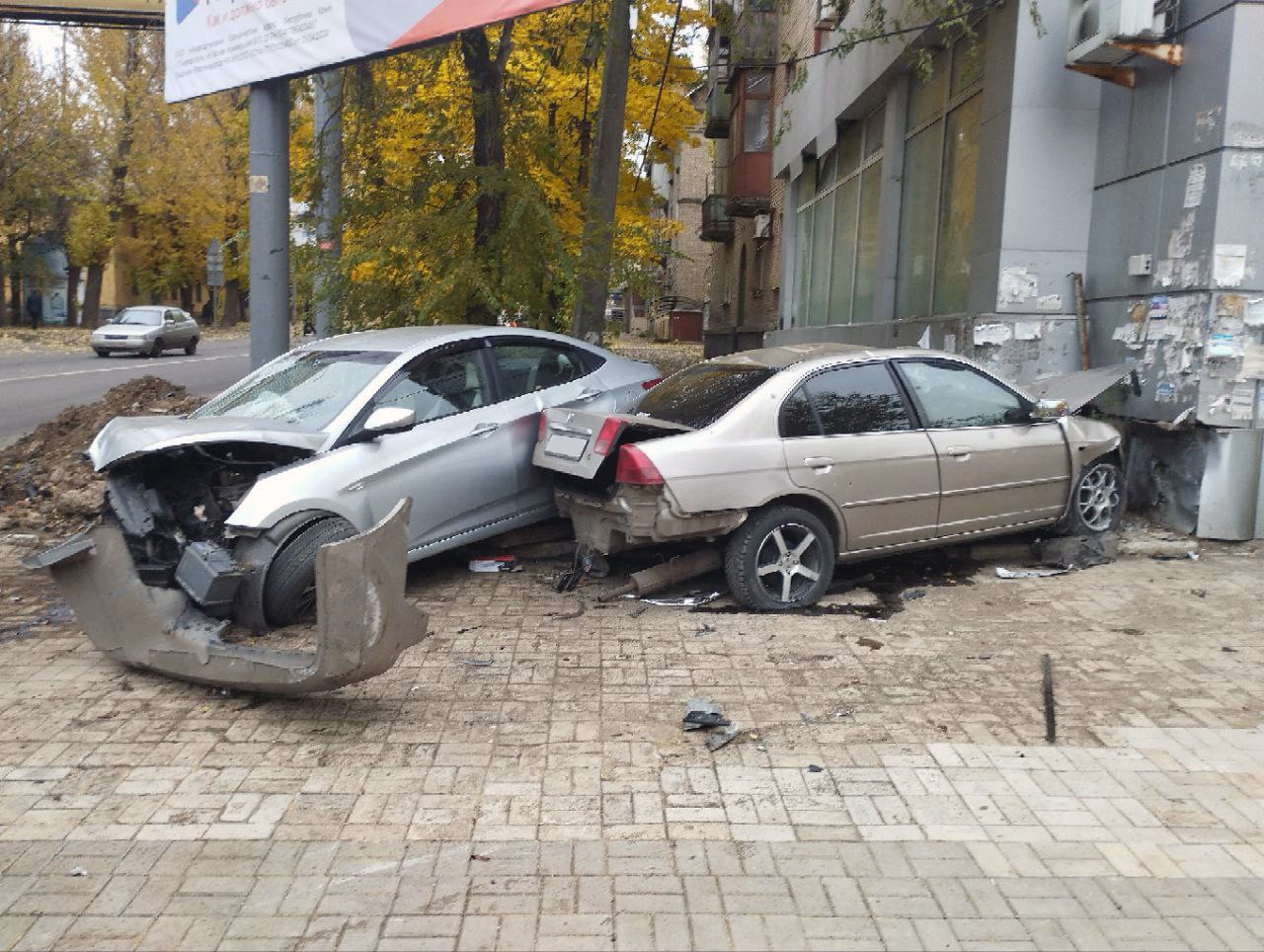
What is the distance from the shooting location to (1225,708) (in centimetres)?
514

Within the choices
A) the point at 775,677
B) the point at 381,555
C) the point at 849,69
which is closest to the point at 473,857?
the point at 381,555

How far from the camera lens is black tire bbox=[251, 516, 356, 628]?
Answer: 5742 mm

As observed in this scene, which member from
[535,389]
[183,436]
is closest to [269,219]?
[535,389]

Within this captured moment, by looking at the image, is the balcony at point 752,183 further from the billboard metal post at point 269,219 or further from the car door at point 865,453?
the car door at point 865,453

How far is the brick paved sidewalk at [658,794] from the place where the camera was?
3.36 m

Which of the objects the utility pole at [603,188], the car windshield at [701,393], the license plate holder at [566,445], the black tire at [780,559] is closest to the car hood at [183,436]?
the license plate holder at [566,445]

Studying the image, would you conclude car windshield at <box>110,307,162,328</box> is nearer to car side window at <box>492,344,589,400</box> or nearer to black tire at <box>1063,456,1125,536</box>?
car side window at <box>492,344,589,400</box>

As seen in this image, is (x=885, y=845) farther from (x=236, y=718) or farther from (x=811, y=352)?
(x=811, y=352)

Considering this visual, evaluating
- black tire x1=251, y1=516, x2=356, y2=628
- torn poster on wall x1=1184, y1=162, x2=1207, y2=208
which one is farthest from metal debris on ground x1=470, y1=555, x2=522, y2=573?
torn poster on wall x1=1184, y1=162, x2=1207, y2=208

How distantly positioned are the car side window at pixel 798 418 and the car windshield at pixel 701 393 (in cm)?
23

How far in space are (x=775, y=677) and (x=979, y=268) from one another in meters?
6.15

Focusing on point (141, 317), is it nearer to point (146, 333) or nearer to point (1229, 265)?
point (146, 333)

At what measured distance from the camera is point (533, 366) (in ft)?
25.1

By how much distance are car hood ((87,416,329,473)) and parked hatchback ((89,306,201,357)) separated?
27409 mm
